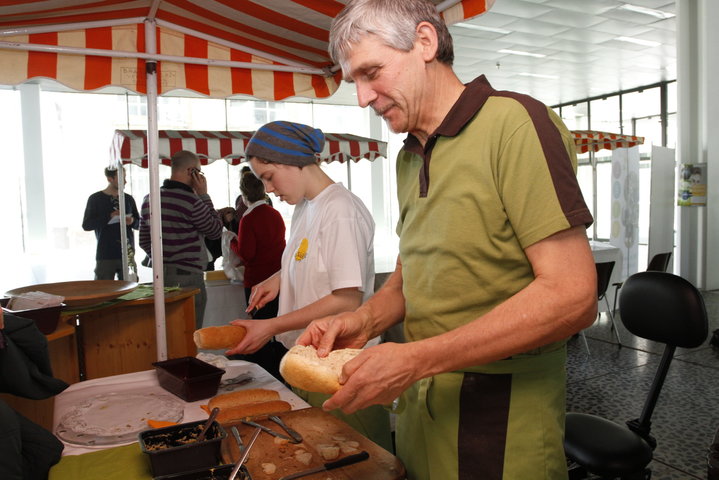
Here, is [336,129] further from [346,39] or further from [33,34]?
[346,39]

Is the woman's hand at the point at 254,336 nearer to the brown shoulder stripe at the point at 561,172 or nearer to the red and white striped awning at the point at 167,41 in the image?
the brown shoulder stripe at the point at 561,172

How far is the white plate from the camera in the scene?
131 centimetres

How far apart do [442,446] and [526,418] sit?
17 centimetres

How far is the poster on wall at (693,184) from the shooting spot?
7668 mm

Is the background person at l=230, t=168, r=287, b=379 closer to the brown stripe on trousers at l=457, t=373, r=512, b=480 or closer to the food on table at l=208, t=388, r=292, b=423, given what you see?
the food on table at l=208, t=388, r=292, b=423

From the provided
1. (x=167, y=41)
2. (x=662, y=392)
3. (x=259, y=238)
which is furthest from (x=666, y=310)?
(x=259, y=238)

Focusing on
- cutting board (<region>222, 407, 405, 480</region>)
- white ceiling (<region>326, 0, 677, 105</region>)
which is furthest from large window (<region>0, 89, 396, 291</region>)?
cutting board (<region>222, 407, 405, 480</region>)

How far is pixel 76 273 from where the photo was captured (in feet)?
35.3

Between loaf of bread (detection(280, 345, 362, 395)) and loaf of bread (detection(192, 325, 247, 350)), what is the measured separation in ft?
1.79

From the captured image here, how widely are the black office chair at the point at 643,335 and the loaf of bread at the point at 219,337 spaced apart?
109 cm

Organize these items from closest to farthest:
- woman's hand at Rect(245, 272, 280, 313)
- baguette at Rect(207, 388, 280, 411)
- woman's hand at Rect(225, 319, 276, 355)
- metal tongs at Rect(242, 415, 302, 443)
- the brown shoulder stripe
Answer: the brown shoulder stripe < metal tongs at Rect(242, 415, 302, 443) < baguette at Rect(207, 388, 280, 411) < woman's hand at Rect(225, 319, 276, 355) < woman's hand at Rect(245, 272, 280, 313)

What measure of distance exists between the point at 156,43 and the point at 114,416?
168cm

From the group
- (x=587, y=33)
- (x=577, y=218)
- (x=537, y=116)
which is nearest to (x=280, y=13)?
(x=537, y=116)

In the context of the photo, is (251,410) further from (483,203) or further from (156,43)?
(156,43)
